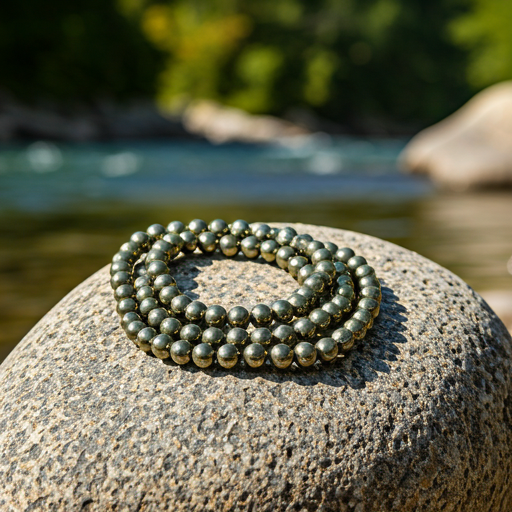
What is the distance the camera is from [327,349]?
6.01 ft

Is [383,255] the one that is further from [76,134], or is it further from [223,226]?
[76,134]

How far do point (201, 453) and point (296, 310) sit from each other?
542mm

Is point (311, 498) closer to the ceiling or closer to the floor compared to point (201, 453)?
closer to the floor

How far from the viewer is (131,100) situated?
38375 mm

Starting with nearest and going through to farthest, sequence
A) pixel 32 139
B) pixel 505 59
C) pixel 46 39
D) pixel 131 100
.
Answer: pixel 32 139, pixel 46 39, pixel 131 100, pixel 505 59

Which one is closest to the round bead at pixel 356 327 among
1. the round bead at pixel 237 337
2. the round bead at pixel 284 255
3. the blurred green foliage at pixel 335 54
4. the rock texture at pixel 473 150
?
the round bead at pixel 237 337

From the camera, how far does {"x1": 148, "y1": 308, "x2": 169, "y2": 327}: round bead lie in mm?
1929

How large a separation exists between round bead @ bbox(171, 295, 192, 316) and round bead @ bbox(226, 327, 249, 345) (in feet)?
0.64

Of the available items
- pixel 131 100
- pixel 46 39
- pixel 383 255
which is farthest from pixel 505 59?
pixel 383 255

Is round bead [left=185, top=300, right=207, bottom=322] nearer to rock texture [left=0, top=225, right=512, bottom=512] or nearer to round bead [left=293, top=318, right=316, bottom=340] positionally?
rock texture [left=0, top=225, right=512, bottom=512]

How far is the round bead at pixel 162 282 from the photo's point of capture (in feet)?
6.75

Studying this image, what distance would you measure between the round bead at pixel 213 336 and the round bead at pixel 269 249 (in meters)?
0.54

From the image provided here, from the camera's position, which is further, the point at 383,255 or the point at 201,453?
the point at 383,255

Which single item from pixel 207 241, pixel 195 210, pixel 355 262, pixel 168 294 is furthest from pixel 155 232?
pixel 195 210
